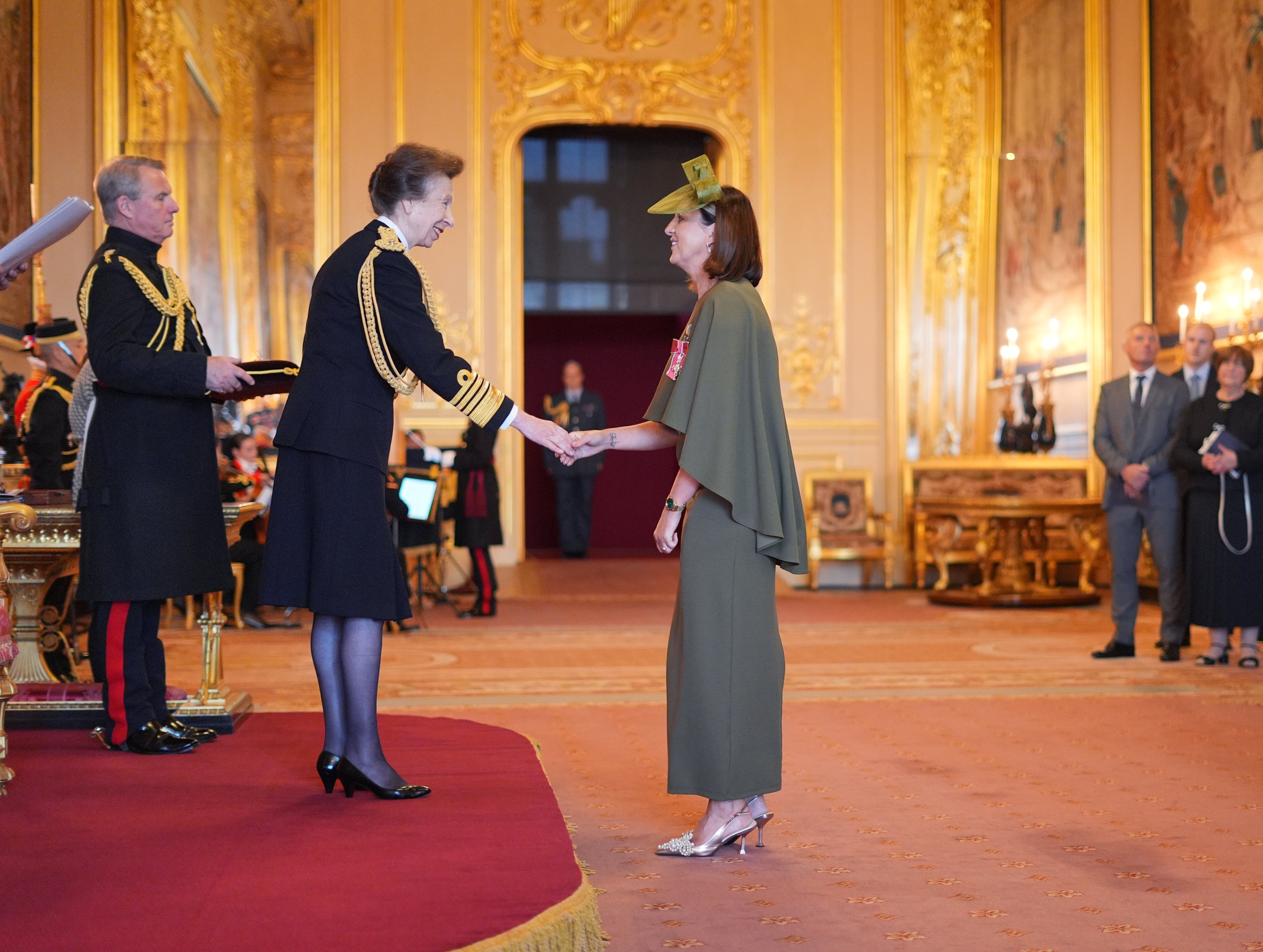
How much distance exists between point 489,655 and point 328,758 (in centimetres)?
334

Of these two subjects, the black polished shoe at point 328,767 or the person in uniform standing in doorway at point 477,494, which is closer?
the black polished shoe at point 328,767

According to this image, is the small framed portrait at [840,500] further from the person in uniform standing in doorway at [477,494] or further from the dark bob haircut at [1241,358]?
the dark bob haircut at [1241,358]

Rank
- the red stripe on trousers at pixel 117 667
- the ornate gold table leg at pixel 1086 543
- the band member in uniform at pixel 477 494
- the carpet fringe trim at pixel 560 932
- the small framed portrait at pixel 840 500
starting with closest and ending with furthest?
the carpet fringe trim at pixel 560 932 → the red stripe on trousers at pixel 117 667 → the band member in uniform at pixel 477 494 → the ornate gold table leg at pixel 1086 543 → the small framed portrait at pixel 840 500

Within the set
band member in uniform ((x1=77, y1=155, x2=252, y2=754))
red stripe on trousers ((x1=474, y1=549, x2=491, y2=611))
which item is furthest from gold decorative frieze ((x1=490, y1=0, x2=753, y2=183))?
band member in uniform ((x1=77, y1=155, x2=252, y2=754))

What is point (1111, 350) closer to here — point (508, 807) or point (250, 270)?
point (250, 270)

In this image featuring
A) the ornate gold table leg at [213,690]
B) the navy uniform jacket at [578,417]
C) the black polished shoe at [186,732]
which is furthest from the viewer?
the navy uniform jacket at [578,417]

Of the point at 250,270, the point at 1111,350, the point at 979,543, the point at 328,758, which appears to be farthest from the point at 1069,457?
the point at 328,758

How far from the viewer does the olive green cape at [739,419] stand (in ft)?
9.05

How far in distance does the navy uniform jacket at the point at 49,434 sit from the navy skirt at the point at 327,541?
2722mm

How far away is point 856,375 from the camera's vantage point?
10227mm

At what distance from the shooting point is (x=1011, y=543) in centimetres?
885

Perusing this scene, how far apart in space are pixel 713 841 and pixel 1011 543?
21.5 ft

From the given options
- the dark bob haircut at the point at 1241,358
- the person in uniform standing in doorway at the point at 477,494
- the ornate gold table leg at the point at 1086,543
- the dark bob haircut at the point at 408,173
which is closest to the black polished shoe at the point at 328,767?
the dark bob haircut at the point at 408,173

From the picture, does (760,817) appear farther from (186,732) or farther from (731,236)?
(186,732)
